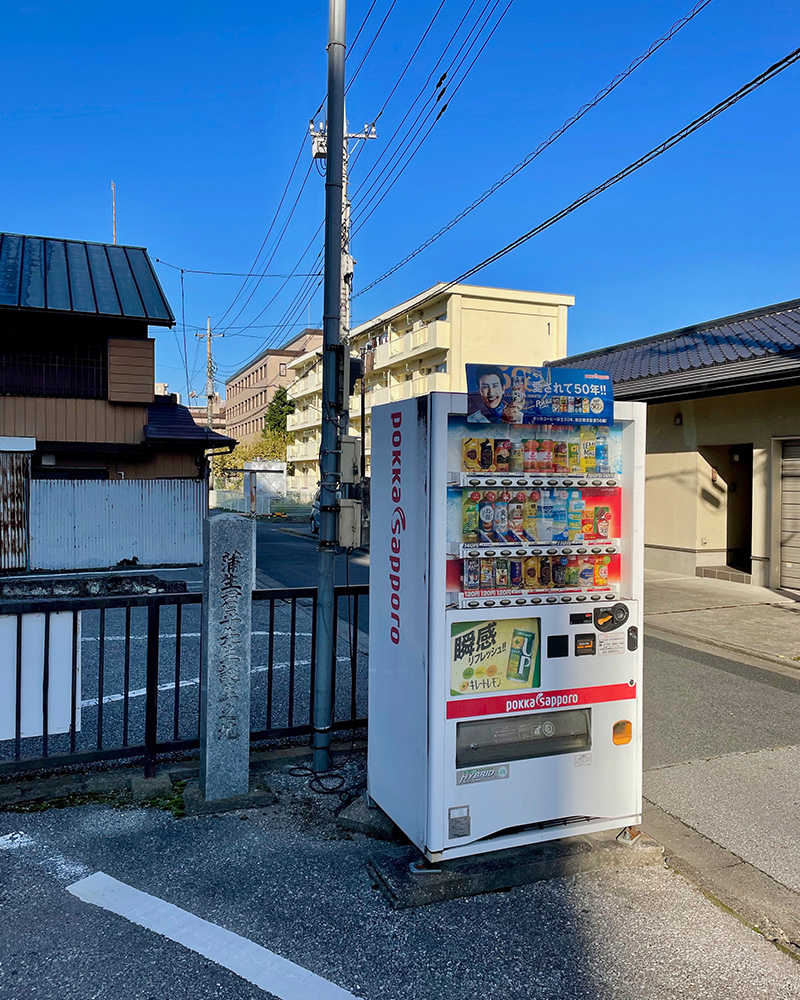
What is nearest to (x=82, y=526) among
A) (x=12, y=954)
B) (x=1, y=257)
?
(x=1, y=257)

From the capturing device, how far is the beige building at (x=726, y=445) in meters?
12.0

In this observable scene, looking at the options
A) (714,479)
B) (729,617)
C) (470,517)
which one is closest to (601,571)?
(470,517)

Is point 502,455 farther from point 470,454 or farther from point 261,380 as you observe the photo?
point 261,380

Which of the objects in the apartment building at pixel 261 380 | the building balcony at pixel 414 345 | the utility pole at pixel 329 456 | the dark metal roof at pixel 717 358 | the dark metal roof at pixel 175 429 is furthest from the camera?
the apartment building at pixel 261 380

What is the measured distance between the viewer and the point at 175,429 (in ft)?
53.7

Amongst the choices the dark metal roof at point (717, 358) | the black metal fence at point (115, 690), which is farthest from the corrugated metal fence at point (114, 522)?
the dark metal roof at point (717, 358)

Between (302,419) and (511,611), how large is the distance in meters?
56.3

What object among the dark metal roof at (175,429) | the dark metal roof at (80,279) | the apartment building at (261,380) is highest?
the apartment building at (261,380)

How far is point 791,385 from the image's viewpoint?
1156 centimetres

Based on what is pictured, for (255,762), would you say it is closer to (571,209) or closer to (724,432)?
(571,209)

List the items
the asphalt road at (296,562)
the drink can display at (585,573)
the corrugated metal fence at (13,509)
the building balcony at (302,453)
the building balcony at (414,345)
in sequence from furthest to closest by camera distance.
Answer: the building balcony at (302,453), the building balcony at (414,345), the corrugated metal fence at (13,509), the asphalt road at (296,562), the drink can display at (585,573)

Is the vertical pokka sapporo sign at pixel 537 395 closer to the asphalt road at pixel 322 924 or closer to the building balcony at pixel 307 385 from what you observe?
the asphalt road at pixel 322 924

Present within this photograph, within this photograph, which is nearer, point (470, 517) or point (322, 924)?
point (322, 924)

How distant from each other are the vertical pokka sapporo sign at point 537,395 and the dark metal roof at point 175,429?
13.6 m
